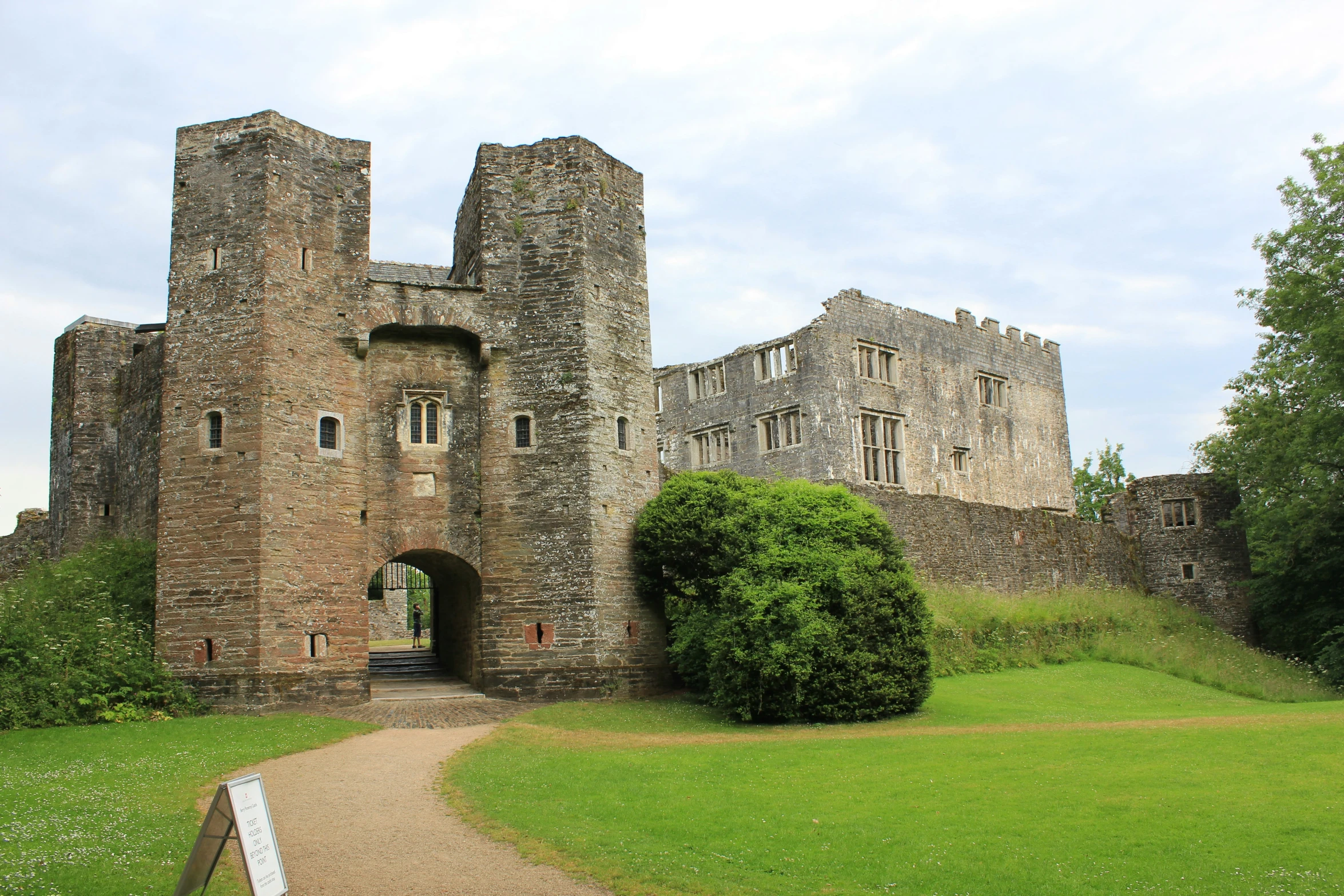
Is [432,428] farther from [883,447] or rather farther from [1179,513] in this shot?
[1179,513]

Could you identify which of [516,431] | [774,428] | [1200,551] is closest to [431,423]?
[516,431]

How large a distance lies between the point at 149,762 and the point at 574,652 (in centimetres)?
917

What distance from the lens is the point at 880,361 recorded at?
3938 centimetres

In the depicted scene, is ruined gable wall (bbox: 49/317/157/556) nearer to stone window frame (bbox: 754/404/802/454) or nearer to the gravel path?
the gravel path

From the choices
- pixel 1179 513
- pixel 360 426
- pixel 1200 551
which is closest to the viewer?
pixel 360 426

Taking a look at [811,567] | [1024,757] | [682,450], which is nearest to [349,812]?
[1024,757]

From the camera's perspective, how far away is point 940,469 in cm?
4066

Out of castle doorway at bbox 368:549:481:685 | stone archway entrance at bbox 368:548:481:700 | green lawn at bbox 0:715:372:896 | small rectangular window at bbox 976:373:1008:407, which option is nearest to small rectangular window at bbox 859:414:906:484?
small rectangular window at bbox 976:373:1008:407

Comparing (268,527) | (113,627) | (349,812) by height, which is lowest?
(349,812)

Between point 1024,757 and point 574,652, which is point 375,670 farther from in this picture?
point 1024,757

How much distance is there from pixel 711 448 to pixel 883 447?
6.96 m

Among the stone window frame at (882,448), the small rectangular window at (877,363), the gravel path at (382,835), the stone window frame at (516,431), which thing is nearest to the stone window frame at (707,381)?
the small rectangular window at (877,363)

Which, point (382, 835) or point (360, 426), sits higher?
point (360, 426)

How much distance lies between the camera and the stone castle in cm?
2019
